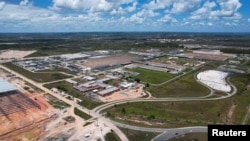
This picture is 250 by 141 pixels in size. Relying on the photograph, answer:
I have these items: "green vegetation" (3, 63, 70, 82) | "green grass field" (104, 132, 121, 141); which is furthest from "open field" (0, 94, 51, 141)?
"green vegetation" (3, 63, 70, 82)

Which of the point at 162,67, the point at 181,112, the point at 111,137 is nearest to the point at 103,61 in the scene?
the point at 162,67

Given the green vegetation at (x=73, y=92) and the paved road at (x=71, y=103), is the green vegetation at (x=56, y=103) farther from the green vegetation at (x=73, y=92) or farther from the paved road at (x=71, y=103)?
the green vegetation at (x=73, y=92)

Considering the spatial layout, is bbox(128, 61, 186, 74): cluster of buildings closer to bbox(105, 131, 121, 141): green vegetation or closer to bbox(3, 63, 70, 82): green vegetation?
bbox(3, 63, 70, 82): green vegetation

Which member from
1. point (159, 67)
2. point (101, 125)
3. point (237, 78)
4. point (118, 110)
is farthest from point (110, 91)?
point (237, 78)

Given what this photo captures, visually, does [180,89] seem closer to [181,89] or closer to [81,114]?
[181,89]

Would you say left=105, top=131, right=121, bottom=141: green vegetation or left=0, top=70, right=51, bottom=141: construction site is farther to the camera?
left=0, top=70, right=51, bottom=141: construction site

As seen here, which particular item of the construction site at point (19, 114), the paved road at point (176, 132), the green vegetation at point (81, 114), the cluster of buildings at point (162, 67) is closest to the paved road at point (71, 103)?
the green vegetation at point (81, 114)

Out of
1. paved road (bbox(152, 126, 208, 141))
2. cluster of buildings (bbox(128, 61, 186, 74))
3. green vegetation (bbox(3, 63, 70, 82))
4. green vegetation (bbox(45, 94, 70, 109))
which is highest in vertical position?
cluster of buildings (bbox(128, 61, 186, 74))

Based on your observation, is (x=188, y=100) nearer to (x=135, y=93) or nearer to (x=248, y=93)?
(x=135, y=93)
